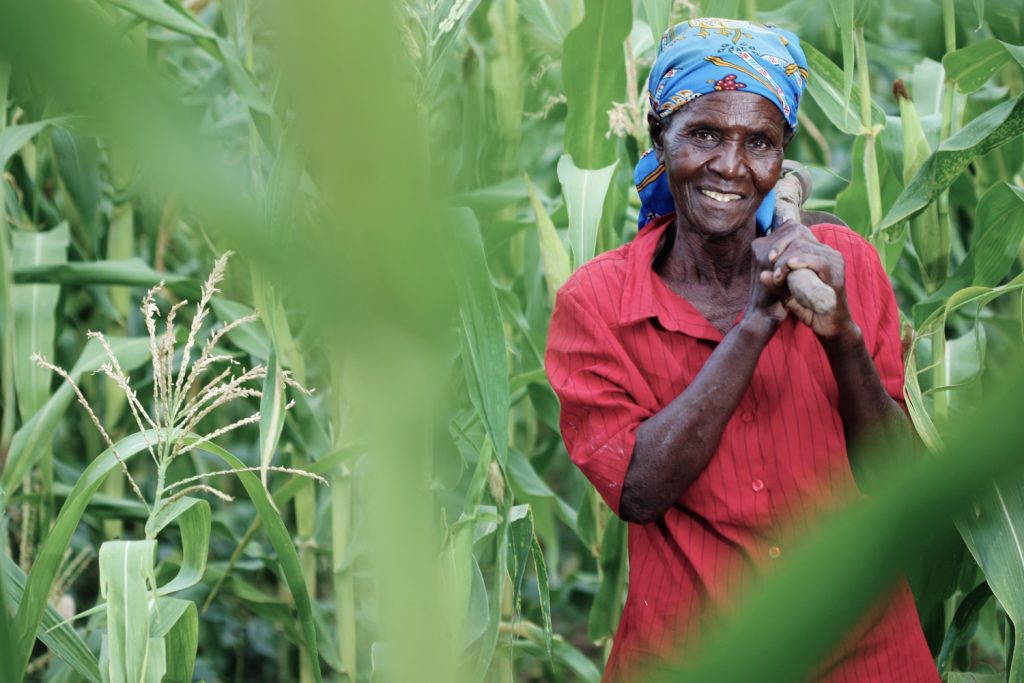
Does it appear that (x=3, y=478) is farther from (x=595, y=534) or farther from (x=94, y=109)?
(x=94, y=109)

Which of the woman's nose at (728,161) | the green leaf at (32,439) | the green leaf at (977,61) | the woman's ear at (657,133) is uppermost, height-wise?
the green leaf at (977,61)

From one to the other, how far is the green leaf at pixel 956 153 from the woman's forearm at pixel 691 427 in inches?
14.2

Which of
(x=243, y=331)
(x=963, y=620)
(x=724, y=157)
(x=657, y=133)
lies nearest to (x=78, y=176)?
(x=243, y=331)

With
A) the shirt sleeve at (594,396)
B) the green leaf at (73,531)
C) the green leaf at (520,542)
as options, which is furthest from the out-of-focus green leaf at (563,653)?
the shirt sleeve at (594,396)

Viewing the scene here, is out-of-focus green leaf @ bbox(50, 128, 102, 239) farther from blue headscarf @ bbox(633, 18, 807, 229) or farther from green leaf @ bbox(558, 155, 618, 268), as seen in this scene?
blue headscarf @ bbox(633, 18, 807, 229)

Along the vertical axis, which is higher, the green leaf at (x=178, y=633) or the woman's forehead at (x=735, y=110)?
the woman's forehead at (x=735, y=110)

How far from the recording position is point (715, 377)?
106 centimetres

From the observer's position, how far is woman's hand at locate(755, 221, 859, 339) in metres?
0.98

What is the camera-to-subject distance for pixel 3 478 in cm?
155

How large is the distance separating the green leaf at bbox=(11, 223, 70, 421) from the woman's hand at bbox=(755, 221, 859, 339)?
1.14m

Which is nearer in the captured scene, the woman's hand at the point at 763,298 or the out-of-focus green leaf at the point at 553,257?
the woman's hand at the point at 763,298

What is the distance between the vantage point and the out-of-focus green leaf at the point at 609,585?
1.63 m

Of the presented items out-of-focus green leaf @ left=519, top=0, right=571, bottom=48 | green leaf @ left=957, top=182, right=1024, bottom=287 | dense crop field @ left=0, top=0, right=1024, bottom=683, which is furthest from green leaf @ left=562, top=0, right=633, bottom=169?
green leaf @ left=957, top=182, right=1024, bottom=287

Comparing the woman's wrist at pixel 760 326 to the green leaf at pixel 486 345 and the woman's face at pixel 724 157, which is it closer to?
the woman's face at pixel 724 157
